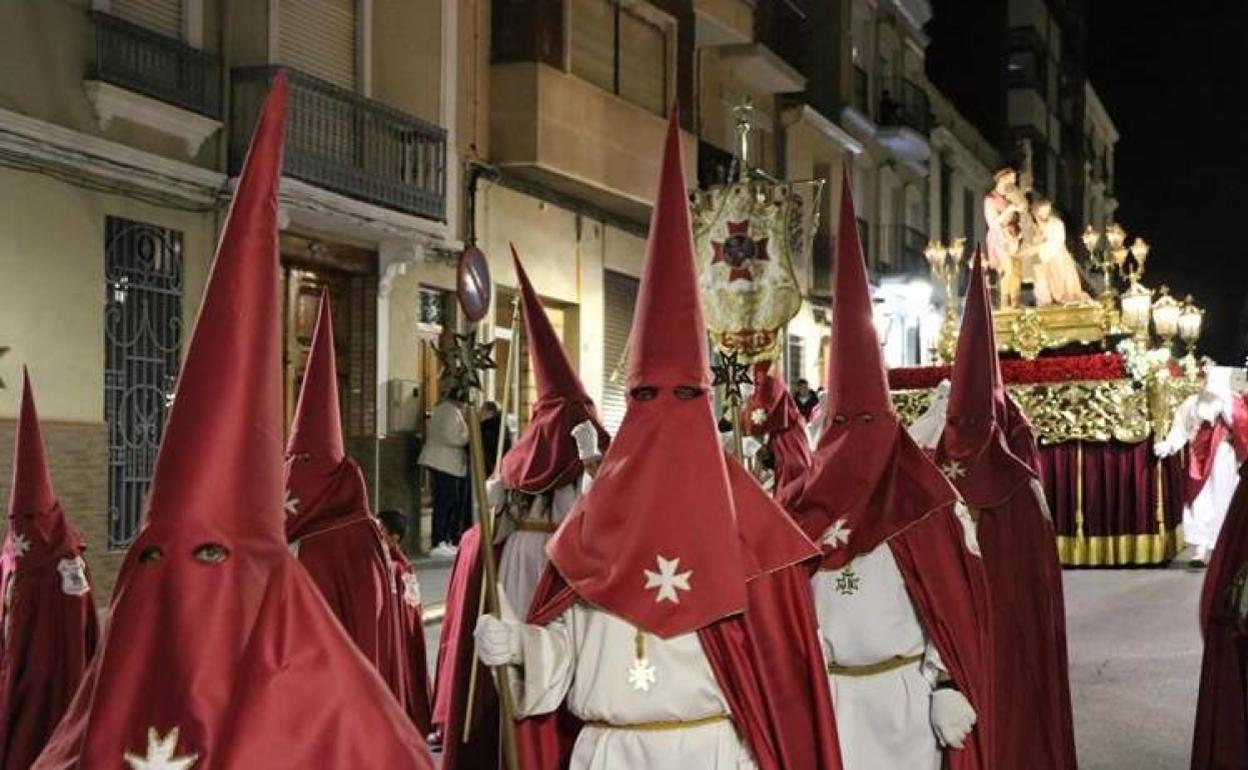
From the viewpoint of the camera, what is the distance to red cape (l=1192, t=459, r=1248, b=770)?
256 inches

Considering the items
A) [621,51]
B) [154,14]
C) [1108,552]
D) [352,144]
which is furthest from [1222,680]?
[621,51]

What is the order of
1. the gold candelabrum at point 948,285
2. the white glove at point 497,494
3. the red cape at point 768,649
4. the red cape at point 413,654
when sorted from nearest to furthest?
1. the red cape at point 768,649
2. the white glove at point 497,494
3. the red cape at point 413,654
4. the gold candelabrum at point 948,285

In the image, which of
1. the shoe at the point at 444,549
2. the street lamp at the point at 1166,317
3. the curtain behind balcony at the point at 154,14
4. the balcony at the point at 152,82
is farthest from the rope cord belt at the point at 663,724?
the street lamp at the point at 1166,317

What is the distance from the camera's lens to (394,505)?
17.5 metres

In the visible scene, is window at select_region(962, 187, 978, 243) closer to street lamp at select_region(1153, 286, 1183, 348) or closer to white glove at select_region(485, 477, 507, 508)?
street lamp at select_region(1153, 286, 1183, 348)

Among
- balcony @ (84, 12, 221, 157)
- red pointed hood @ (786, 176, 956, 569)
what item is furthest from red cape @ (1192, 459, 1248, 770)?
balcony @ (84, 12, 221, 157)

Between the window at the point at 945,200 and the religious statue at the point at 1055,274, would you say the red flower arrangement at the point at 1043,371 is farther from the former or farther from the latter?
the window at the point at 945,200

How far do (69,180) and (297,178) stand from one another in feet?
9.50

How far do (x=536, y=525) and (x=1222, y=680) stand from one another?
319 centimetres

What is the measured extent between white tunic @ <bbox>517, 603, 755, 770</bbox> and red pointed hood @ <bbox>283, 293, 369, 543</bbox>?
2947mm

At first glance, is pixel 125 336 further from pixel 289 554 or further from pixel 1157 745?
pixel 289 554

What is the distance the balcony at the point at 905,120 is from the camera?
36062mm

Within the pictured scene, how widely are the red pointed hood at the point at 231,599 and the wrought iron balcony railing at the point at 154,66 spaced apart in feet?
38.3

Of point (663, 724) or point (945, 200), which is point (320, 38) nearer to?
point (663, 724)
